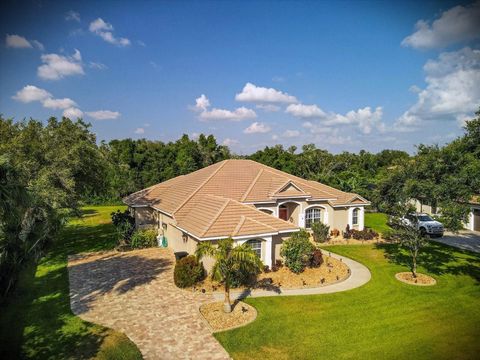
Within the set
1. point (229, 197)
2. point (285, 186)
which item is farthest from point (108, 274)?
point (285, 186)

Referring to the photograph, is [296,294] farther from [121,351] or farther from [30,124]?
[30,124]

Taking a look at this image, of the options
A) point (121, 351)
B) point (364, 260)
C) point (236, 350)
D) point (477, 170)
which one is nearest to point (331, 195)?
point (364, 260)

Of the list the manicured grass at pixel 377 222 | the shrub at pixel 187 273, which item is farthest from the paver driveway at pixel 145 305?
the manicured grass at pixel 377 222

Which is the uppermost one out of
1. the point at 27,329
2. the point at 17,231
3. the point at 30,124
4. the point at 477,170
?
the point at 30,124

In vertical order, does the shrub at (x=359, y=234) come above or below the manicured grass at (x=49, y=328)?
above

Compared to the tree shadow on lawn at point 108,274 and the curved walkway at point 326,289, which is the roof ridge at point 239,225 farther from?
the tree shadow on lawn at point 108,274

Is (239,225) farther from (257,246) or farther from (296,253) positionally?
(296,253)

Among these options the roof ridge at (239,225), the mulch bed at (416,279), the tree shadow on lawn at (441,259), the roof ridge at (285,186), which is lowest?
the mulch bed at (416,279)
